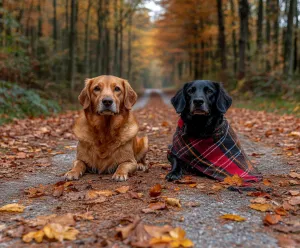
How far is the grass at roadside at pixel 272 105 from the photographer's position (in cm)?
1216

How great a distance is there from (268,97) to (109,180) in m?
14.1

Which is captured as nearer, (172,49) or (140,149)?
(140,149)

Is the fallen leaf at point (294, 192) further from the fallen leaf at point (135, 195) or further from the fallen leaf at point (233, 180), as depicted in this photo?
the fallen leaf at point (135, 195)

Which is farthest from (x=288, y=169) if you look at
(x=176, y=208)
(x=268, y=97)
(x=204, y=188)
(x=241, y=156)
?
(x=268, y=97)

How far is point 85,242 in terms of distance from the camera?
2350 millimetres

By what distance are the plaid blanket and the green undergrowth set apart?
22.6 ft

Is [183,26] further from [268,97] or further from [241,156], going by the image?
[241,156]

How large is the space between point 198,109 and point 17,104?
29.3ft

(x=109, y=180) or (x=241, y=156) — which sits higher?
(x=241, y=156)

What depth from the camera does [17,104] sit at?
37.2ft

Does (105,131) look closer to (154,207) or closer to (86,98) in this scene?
(86,98)

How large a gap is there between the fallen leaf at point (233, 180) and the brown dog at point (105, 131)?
1270 mm

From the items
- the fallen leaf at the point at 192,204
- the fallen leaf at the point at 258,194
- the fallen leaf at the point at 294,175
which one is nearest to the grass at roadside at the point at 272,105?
the fallen leaf at the point at 294,175

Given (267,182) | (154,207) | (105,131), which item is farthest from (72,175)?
(267,182)
